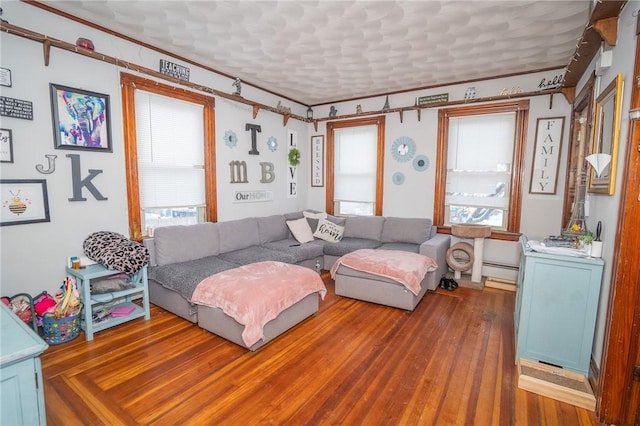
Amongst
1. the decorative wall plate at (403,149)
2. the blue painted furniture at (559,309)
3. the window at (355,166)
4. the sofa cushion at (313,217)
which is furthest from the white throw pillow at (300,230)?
the blue painted furniture at (559,309)

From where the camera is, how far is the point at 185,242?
11.2ft

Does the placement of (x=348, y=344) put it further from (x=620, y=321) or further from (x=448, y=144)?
(x=448, y=144)

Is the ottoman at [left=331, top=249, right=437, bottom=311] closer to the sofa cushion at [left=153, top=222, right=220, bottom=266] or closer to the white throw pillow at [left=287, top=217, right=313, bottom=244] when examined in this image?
the white throw pillow at [left=287, top=217, right=313, bottom=244]

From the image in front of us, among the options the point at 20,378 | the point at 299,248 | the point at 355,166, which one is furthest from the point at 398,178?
the point at 20,378

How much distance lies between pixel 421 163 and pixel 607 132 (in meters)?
2.58

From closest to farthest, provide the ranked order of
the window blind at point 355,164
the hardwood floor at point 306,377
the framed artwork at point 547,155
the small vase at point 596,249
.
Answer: the hardwood floor at point 306,377 < the small vase at point 596,249 < the framed artwork at point 547,155 < the window blind at point 355,164

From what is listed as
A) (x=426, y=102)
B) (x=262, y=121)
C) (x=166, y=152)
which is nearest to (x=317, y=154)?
(x=262, y=121)

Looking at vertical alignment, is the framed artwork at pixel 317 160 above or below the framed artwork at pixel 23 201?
above

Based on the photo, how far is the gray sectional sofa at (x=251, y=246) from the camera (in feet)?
9.98

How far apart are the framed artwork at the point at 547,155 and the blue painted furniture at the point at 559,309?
83.6 inches

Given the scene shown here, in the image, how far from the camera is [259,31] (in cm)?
291

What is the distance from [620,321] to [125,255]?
11.9 ft

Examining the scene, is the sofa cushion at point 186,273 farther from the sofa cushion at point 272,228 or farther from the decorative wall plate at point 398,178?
the decorative wall plate at point 398,178

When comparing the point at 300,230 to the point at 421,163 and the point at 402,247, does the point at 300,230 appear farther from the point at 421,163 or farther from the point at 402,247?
Answer: the point at 421,163
